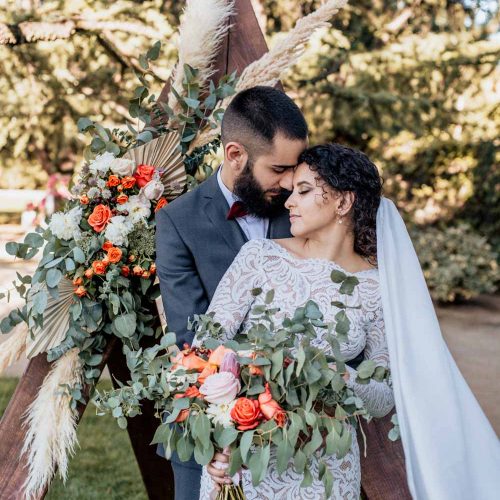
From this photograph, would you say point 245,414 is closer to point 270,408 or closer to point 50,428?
point 270,408

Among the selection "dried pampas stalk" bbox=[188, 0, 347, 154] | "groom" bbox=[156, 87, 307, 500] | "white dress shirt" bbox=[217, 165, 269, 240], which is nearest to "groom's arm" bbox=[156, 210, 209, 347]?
"groom" bbox=[156, 87, 307, 500]

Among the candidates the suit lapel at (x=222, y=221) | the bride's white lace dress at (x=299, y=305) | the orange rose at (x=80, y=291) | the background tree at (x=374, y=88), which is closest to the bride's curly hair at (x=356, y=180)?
the bride's white lace dress at (x=299, y=305)

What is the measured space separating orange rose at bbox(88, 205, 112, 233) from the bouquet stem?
0.95 meters

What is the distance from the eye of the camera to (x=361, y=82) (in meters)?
8.40

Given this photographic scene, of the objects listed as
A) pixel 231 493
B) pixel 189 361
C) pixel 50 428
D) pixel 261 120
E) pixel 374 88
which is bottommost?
pixel 374 88

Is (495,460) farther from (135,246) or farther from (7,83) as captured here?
(7,83)

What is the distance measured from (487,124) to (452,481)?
29.3 feet

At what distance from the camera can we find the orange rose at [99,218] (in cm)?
261

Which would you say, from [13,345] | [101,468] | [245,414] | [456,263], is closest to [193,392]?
[245,414]

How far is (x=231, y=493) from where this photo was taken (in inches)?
85.0

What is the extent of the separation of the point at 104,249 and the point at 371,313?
91 cm

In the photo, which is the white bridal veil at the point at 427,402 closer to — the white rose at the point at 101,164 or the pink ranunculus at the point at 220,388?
the pink ranunculus at the point at 220,388

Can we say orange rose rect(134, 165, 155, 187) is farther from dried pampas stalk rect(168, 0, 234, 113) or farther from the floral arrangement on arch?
dried pampas stalk rect(168, 0, 234, 113)

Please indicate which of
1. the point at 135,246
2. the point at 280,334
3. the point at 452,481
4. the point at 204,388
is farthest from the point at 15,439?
the point at 452,481
